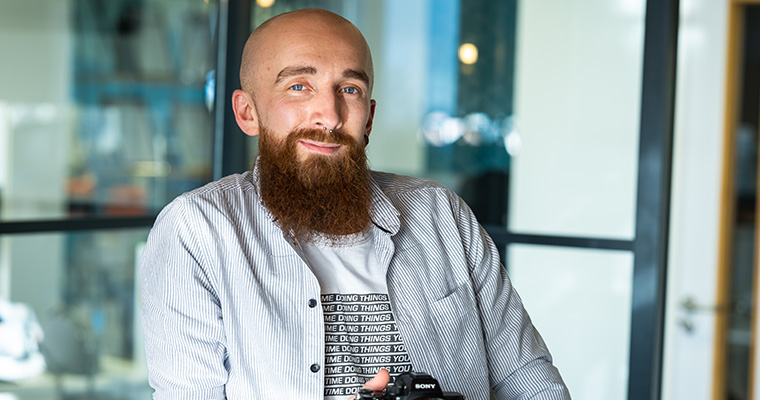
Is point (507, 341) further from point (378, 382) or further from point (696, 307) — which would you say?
point (696, 307)

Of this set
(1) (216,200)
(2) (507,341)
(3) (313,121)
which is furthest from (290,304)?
(2) (507,341)

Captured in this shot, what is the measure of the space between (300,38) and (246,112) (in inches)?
8.4

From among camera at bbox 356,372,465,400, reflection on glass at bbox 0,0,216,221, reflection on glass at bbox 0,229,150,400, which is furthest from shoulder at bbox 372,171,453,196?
reflection on glass at bbox 0,229,150,400

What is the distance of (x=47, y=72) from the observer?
9.81 feet

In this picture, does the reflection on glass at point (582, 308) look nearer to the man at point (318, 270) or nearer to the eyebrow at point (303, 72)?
the man at point (318, 270)

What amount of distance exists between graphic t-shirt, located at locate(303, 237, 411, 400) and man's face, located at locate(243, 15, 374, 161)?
199 millimetres

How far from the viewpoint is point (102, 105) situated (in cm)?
320

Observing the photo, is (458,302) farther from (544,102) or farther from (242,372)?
(544,102)

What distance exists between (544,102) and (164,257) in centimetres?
148

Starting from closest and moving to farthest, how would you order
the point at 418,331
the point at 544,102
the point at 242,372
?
the point at 242,372, the point at 418,331, the point at 544,102

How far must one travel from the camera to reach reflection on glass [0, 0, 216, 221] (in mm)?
2922

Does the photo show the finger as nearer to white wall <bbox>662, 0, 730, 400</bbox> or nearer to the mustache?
the mustache

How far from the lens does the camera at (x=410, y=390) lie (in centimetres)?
122

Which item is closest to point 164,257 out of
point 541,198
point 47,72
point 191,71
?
point 541,198
